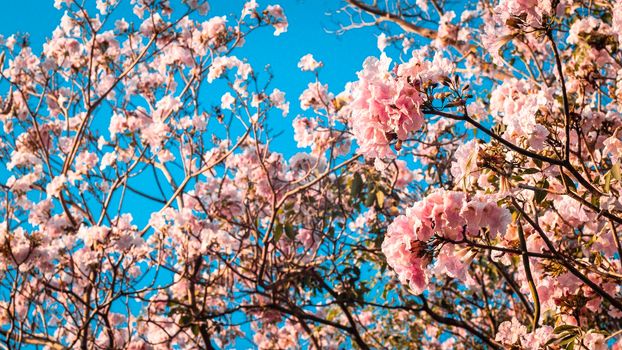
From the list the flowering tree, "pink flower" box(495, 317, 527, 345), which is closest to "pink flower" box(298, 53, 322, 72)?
the flowering tree

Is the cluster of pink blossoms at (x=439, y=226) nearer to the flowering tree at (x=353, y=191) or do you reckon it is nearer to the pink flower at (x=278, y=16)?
the flowering tree at (x=353, y=191)

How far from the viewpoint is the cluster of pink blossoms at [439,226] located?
1549 millimetres

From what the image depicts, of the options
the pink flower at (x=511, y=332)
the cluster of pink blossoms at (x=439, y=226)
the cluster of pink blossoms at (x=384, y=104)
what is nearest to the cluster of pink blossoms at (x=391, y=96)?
the cluster of pink blossoms at (x=384, y=104)

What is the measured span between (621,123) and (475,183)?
2.99 feet

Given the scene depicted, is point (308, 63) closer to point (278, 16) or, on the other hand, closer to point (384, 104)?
point (278, 16)

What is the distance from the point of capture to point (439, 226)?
157 centimetres

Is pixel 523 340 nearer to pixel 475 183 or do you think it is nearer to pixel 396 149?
pixel 475 183

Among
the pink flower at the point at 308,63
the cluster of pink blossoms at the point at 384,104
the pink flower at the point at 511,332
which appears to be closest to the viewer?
the cluster of pink blossoms at the point at 384,104

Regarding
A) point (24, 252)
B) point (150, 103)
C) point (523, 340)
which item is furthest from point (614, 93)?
point (150, 103)

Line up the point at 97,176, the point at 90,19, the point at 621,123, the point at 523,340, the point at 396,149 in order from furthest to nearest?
the point at 90,19
the point at 97,176
the point at 621,123
the point at 523,340
the point at 396,149

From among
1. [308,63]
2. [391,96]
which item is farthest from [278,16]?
[391,96]

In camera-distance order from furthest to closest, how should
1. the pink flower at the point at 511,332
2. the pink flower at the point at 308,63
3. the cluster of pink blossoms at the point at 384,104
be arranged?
the pink flower at the point at 308,63 < the pink flower at the point at 511,332 < the cluster of pink blossoms at the point at 384,104

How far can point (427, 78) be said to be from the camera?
157 cm

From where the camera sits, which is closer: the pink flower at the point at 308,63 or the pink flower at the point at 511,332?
the pink flower at the point at 511,332
